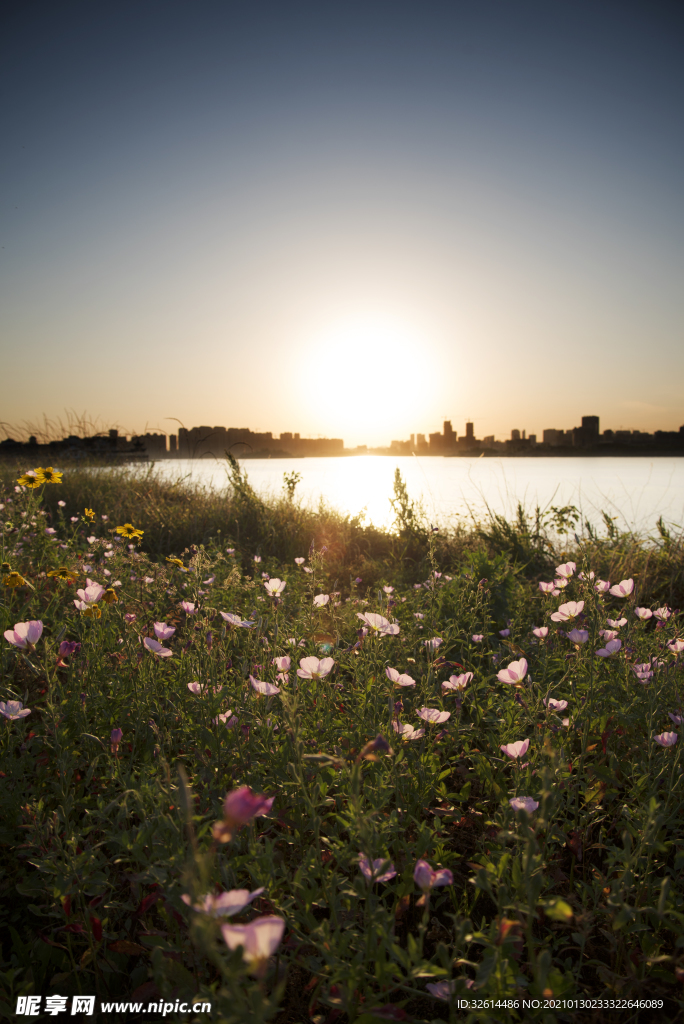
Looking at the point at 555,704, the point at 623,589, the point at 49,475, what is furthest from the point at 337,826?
the point at 49,475

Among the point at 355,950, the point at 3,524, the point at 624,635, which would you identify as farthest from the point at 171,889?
the point at 3,524

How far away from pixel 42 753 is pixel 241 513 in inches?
208

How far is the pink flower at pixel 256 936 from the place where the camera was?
548 mm

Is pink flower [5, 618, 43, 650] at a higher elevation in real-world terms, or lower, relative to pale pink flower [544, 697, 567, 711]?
higher

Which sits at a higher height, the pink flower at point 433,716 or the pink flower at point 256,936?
the pink flower at point 256,936

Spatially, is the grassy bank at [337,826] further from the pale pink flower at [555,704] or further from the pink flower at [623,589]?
Result: the pink flower at [623,589]

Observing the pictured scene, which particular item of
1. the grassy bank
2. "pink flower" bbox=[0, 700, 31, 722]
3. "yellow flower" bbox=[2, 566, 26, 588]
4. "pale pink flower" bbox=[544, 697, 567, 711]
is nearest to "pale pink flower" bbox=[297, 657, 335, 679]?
the grassy bank

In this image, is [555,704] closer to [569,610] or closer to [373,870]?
[569,610]

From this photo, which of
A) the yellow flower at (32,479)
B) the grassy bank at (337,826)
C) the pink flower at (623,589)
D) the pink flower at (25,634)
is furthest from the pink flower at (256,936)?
the yellow flower at (32,479)

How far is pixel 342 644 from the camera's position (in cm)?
273

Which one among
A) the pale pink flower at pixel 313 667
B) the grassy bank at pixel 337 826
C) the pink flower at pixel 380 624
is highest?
the pink flower at pixel 380 624

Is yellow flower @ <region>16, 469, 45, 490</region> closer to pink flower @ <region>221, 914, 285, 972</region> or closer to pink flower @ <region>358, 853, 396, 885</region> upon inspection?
pink flower @ <region>358, 853, 396, 885</region>

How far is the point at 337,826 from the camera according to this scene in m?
1.55

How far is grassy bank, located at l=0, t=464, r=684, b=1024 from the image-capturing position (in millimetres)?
967
